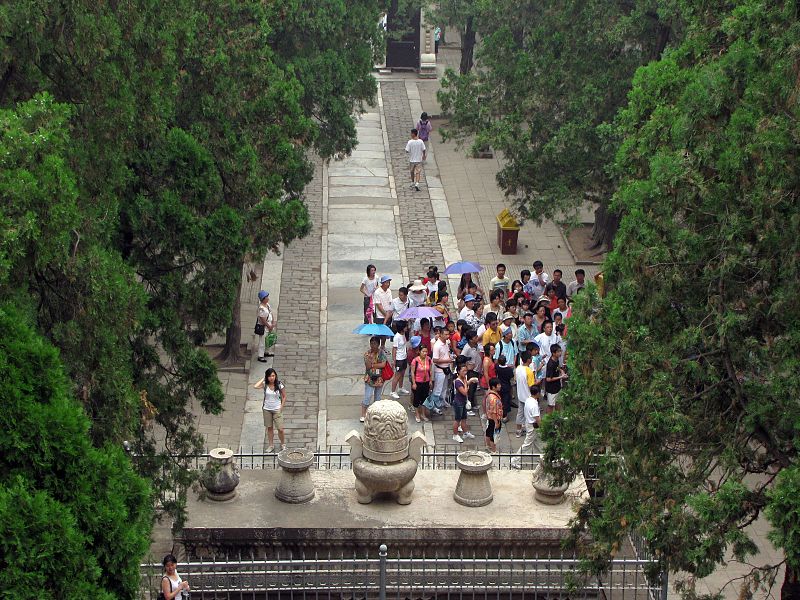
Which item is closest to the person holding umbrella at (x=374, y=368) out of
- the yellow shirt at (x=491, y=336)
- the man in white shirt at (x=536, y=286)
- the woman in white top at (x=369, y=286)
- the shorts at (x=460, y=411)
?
the shorts at (x=460, y=411)

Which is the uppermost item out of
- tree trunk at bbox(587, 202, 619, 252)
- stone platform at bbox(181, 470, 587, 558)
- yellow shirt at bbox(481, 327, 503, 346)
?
stone platform at bbox(181, 470, 587, 558)

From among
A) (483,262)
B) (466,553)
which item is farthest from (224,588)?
(483,262)

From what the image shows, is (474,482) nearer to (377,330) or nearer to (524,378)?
(524,378)

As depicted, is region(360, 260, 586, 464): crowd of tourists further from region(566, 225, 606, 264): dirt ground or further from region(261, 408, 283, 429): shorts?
region(566, 225, 606, 264): dirt ground

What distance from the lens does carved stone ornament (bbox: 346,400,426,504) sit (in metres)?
15.6

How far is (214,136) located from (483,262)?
391 inches

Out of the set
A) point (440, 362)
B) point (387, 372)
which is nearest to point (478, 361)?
point (440, 362)

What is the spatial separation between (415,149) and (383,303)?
1033cm

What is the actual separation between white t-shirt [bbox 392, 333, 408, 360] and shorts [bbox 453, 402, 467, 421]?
57.9 inches

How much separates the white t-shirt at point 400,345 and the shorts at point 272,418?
7.93 ft

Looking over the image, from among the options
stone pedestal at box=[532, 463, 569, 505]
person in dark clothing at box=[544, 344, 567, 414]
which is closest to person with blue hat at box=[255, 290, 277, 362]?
person in dark clothing at box=[544, 344, 567, 414]

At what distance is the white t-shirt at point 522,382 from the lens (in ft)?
64.8

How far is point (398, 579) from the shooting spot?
14.8 metres

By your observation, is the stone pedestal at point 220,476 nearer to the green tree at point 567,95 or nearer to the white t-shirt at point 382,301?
the white t-shirt at point 382,301
